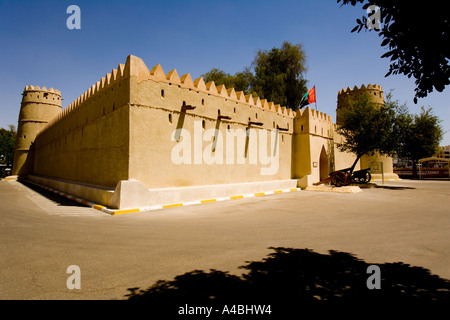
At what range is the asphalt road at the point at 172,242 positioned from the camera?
11.0 feet

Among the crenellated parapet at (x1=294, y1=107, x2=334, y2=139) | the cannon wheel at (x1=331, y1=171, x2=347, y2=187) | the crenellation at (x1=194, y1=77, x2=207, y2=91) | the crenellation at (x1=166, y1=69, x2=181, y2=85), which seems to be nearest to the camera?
the crenellation at (x1=166, y1=69, x2=181, y2=85)

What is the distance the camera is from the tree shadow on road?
2.77 metres

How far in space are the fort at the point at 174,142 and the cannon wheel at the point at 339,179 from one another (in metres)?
1.32

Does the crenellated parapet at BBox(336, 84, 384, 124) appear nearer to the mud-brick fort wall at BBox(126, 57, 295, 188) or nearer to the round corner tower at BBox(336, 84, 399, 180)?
the round corner tower at BBox(336, 84, 399, 180)

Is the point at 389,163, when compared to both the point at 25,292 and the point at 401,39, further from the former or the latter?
the point at 25,292

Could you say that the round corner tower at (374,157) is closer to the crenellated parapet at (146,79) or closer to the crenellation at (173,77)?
the crenellated parapet at (146,79)

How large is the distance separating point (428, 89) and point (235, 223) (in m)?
4.98

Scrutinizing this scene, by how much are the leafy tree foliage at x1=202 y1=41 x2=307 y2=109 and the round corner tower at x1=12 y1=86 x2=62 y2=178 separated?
21188mm

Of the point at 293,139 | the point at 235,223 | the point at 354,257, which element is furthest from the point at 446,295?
the point at 293,139

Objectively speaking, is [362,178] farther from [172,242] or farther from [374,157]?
[172,242]

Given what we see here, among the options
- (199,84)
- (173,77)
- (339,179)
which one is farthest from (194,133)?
(339,179)

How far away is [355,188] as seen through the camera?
14555mm

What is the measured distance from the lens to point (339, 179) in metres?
16.0

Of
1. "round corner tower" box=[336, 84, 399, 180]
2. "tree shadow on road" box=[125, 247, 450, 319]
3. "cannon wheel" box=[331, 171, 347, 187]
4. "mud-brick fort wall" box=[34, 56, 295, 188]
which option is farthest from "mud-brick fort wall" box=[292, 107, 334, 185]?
"tree shadow on road" box=[125, 247, 450, 319]
